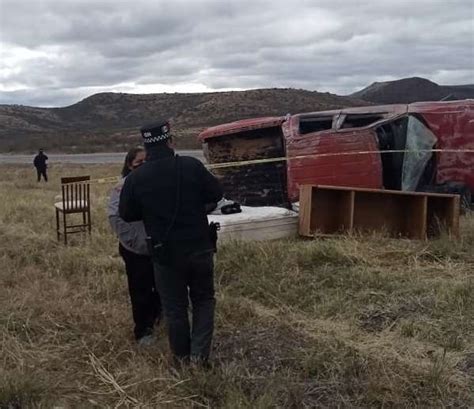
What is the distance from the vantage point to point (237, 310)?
551 centimetres

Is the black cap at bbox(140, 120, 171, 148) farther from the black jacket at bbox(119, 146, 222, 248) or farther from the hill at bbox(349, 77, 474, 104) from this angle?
the hill at bbox(349, 77, 474, 104)

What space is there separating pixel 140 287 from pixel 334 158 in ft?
16.3

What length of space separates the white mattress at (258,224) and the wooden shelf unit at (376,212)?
0.19 meters

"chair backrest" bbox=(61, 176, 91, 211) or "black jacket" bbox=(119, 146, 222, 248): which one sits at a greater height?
"black jacket" bbox=(119, 146, 222, 248)

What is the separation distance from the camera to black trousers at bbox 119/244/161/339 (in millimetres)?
5086

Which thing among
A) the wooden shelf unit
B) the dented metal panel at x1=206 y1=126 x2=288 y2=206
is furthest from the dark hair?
the dented metal panel at x1=206 y1=126 x2=288 y2=206

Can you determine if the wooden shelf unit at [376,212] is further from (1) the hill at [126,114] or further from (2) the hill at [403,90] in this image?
(2) the hill at [403,90]

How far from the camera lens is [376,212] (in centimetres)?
883

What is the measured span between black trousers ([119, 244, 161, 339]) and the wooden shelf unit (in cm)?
341

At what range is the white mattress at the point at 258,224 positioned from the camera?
26.4 ft

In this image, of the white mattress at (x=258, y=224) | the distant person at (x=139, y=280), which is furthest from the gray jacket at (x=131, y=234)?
the white mattress at (x=258, y=224)

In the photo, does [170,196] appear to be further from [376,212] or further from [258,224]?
[376,212]

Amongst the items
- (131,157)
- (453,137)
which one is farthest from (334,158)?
(131,157)

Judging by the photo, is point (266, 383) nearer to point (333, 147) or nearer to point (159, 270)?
point (159, 270)
